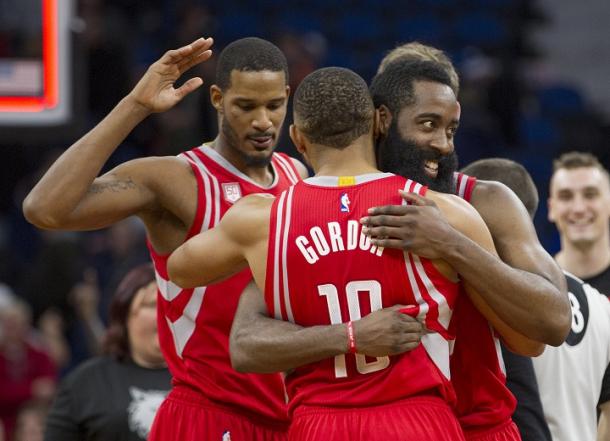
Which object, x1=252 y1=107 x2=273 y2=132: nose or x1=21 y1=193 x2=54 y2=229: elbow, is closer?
x1=21 y1=193 x2=54 y2=229: elbow

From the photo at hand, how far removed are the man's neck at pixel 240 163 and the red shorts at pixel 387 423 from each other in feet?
4.31

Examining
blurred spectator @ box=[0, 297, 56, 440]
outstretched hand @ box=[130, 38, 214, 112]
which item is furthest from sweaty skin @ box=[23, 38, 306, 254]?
blurred spectator @ box=[0, 297, 56, 440]

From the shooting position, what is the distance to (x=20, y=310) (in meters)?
10.2

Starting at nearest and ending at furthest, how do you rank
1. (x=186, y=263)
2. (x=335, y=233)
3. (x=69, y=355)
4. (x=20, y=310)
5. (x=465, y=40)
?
(x=335, y=233) → (x=186, y=263) → (x=20, y=310) → (x=69, y=355) → (x=465, y=40)

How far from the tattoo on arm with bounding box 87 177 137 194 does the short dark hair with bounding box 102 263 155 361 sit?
1.63m

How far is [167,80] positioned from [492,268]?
1635mm

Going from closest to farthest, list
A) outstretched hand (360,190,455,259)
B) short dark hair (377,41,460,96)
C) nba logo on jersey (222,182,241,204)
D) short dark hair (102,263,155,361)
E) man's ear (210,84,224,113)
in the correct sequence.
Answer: outstretched hand (360,190,455,259)
short dark hair (377,41,460,96)
nba logo on jersey (222,182,241,204)
man's ear (210,84,224,113)
short dark hair (102,263,155,361)

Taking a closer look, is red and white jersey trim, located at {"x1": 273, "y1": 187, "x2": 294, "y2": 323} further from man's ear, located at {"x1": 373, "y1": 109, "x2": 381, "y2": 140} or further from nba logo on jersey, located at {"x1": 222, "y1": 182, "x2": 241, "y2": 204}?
nba logo on jersey, located at {"x1": 222, "y1": 182, "x2": 241, "y2": 204}

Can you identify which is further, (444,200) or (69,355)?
(69,355)

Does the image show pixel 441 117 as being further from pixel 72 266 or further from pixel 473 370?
pixel 72 266

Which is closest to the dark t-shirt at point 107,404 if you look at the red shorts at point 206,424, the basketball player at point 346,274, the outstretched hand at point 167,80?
the red shorts at point 206,424

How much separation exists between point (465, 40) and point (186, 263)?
1089cm

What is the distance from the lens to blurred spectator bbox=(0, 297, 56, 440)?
1014 centimetres

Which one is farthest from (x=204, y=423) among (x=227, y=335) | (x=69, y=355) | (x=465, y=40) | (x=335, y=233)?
(x=465, y=40)
